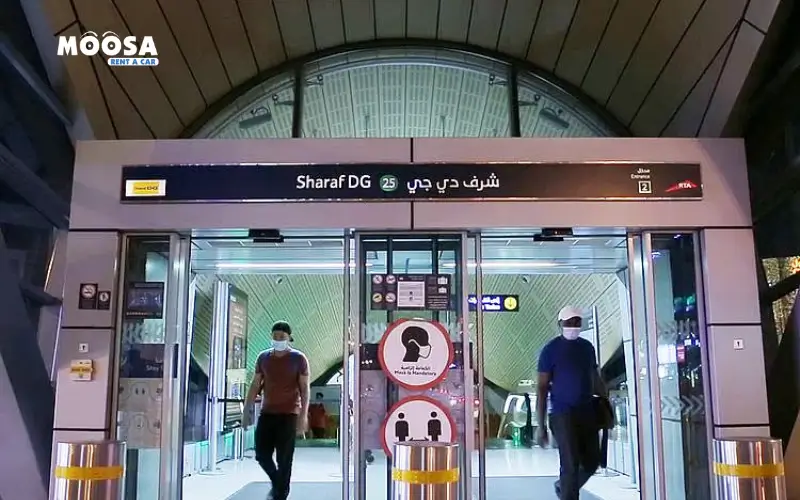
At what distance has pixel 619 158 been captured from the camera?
6676 millimetres

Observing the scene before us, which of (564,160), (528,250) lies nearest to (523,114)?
(528,250)

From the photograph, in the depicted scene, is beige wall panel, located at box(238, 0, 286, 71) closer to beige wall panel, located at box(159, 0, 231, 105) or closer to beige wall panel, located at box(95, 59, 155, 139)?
beige wall panel, located at box(159, 0, 231, 105)

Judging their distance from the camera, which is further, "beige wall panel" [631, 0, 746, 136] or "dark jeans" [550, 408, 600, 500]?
"beige wall panel" [631, 0, 746, 136]

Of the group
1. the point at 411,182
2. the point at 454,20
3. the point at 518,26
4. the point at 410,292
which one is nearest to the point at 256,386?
the point at 410,292

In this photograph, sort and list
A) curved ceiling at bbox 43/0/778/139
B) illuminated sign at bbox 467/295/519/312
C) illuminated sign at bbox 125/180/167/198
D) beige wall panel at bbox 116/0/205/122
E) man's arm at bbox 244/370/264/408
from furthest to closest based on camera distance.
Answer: illuminated sign at bbox 467/295/519/312 → beige wall panel at bbox 116/0/205/122 → man's arm at bbox 244/370/264/408 → curved ceiling at bbox 43/0/778/139 → illuminated sign at bbox 125/180/167/198

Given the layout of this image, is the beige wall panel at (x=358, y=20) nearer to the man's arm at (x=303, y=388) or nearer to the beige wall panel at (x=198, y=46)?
the beige wall panel at (x=198, y=46)

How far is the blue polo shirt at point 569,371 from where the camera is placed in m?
6.56

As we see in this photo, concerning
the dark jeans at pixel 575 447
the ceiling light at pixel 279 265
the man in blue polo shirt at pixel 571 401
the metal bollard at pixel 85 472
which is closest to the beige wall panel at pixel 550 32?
the ceiling light at pixel 279 265

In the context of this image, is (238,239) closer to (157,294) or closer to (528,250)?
(157,294)

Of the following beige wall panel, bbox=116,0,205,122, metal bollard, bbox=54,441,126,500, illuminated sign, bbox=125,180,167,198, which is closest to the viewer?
metal bollard, bbox=54,441,126,500

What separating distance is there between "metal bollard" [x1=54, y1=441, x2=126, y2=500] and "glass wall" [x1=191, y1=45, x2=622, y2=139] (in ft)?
16.7

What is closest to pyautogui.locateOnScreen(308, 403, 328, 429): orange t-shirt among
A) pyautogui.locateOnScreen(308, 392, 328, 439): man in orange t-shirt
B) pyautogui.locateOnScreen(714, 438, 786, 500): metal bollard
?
pyautogui.locateOnScreen(308, 392, 328, 439): man in orange t-shirt

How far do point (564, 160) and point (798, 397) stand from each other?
2.86m

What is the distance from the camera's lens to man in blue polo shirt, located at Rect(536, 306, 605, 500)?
6492mm
